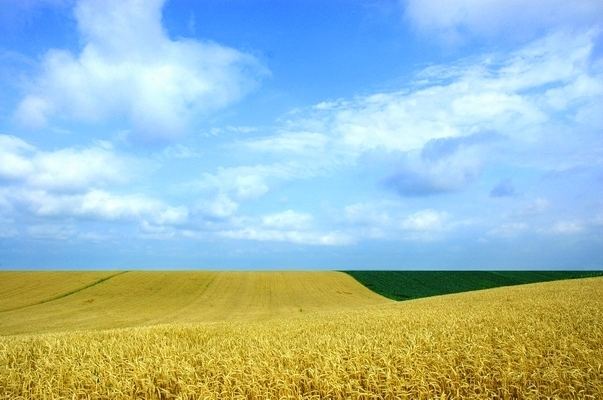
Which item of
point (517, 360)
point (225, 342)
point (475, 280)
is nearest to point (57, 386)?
point (225, 342)

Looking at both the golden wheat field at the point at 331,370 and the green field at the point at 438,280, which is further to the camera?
the green field at the point at 438,280

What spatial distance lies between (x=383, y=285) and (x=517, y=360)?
52262mm

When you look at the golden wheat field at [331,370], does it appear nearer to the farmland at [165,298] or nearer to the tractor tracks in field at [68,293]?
the farmland at [165,298]

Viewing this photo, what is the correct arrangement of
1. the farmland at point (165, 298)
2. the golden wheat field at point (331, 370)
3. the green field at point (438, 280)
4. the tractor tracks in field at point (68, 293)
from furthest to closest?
the green field at point (438, 280)
the tractor tracks in field at point (68, 293)
the farmland at point (165, 298)
the golden wheat field at point (331, 370)

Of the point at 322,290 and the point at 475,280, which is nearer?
the point at 322,290

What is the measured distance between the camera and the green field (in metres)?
53.8

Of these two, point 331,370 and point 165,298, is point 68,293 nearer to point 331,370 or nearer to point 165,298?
point 165,298

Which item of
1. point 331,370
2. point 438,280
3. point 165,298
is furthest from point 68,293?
point 331,370

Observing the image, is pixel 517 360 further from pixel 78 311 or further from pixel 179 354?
pixel 78 311

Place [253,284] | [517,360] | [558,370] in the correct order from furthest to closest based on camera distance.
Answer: [253,284], [517,360], [558,370]

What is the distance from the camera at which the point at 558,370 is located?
19.0ft

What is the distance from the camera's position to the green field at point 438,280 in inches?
2119

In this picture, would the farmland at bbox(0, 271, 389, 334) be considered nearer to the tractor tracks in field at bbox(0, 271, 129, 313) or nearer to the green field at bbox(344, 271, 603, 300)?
the tractor tracks in field at bbox(0, 271, 129, 313)

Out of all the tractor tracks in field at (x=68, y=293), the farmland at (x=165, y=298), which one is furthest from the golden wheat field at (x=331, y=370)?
the tractor tracks in field at (x=68, y=293)
